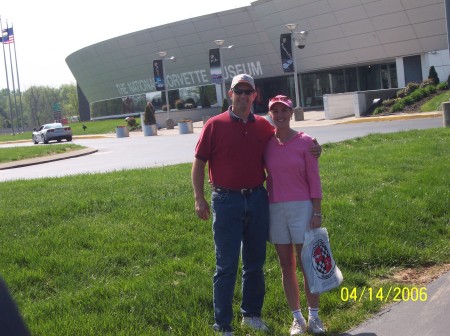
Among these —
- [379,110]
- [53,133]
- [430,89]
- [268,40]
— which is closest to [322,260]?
[379,110]

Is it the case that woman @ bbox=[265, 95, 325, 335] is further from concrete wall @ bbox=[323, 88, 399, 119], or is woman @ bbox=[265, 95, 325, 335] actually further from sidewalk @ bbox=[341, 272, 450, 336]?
concrete wall @ bbox=[323, 88, 399, 119]

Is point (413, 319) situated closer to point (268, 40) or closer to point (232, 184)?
point (232, 184)

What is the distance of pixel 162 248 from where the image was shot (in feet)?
24.4

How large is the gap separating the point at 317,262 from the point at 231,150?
1053 mm

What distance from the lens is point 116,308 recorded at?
18.5ft

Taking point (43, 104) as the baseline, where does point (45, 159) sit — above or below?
below

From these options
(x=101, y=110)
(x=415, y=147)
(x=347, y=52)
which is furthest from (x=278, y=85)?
(x=415, y=147)

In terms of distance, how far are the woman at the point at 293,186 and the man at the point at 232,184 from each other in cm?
11

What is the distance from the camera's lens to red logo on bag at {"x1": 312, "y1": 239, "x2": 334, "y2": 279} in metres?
5.27

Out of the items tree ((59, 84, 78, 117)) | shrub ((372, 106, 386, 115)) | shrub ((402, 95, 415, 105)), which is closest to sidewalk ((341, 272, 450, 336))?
shrub ((402, 95, 415, 105))

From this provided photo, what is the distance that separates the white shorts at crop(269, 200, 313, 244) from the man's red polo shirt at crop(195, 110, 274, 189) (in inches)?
12.0

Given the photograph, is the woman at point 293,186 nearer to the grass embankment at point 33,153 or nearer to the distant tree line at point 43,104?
the grass embankment at point 33,153

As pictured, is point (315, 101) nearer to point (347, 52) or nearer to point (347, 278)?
point (347, 52)

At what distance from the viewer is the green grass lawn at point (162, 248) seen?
5582 mm
